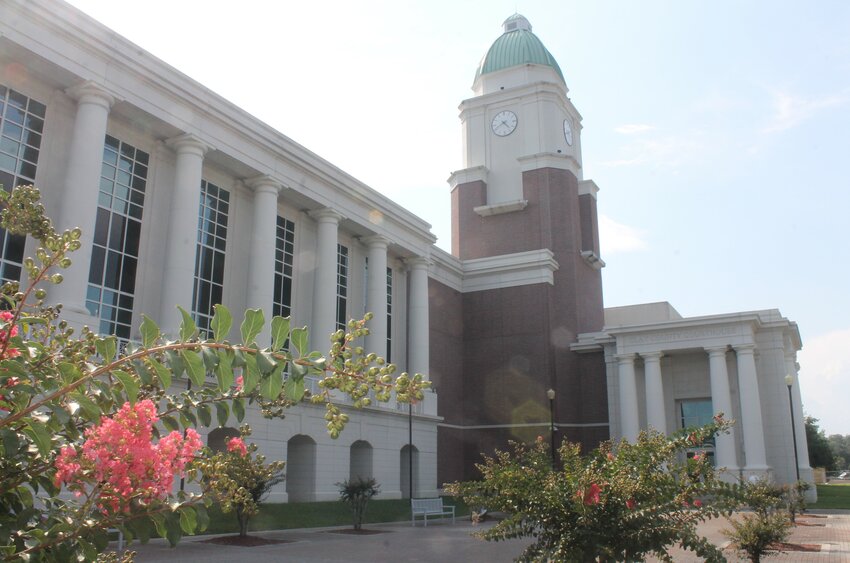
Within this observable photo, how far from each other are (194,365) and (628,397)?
41353 millimetres

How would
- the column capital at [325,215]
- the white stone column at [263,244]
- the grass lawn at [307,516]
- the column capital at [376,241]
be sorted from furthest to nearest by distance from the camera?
the column capital at [376,241], the column capital at [325,215], the white stone column at [263,244], the grass lawn at [307,516]

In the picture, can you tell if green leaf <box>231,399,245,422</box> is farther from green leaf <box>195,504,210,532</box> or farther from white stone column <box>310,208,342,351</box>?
white stone column <box>310,208,342,351</box>

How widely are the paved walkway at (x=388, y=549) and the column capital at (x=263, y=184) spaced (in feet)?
47.1

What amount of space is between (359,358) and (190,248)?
963 inches

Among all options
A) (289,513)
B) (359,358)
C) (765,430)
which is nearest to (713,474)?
(359,358)

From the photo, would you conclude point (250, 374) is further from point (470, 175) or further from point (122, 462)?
point (470, 175)

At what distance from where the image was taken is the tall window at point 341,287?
118 feet

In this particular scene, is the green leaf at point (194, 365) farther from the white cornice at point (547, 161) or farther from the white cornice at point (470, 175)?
the white cornice at point (470, 175)

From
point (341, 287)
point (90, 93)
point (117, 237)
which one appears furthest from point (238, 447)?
point (341, 287)

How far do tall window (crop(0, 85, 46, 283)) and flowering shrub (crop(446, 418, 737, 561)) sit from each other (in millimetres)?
19750

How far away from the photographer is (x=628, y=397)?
136 feet

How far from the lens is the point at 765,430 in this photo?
40.4 m

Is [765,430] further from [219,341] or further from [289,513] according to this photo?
[219,341]

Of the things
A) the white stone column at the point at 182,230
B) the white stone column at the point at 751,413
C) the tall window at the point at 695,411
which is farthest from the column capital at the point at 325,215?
the tall window at the point at 695,411
